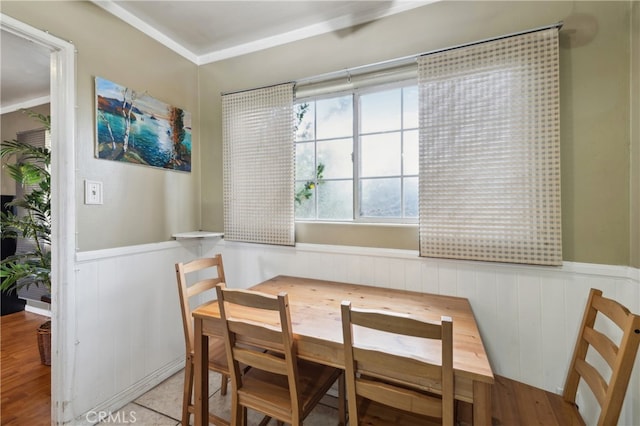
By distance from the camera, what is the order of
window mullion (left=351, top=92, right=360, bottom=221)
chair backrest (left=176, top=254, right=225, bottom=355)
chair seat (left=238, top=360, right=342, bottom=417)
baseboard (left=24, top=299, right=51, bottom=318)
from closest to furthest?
chair seat (left=238, top=360, right=342, bottom=417) → chair backrest (left=176, top=254, right=225, bottom=355) → window mullion (left=351, top=92, right=360, bottom=221) → baseboard (left=24, top=299, right=51, bottom=318)

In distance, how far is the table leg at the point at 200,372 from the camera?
1357 mm

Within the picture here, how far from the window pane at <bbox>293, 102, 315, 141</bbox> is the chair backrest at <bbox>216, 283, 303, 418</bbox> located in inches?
54.0

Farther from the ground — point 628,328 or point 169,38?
point 169,38

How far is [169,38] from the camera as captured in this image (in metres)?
2.14

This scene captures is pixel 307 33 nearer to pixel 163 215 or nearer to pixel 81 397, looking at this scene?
pixel 163 215

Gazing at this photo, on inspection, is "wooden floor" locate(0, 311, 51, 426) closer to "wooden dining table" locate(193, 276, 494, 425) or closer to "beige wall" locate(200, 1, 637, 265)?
"wooden dining table" locate(193, 276, 494, 425)

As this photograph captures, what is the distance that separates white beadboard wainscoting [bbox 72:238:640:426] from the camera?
4.75 feet

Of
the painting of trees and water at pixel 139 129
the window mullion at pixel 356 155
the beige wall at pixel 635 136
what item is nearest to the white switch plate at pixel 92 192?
the painting of trees and water at pixel 139 129

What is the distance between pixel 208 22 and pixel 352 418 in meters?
2.47

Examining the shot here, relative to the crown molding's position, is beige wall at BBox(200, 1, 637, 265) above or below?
below

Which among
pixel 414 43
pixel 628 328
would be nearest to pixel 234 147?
pixel 414 43

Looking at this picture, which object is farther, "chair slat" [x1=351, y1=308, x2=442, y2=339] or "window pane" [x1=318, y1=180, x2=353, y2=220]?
"window pane" [x1=318, y1=180, x2=353, y2=220]

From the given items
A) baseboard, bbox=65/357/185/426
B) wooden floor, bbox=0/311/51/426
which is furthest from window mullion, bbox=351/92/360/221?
wooden floor, bbox=0/311/51/426

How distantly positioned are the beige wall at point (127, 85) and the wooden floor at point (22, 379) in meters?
1.12
